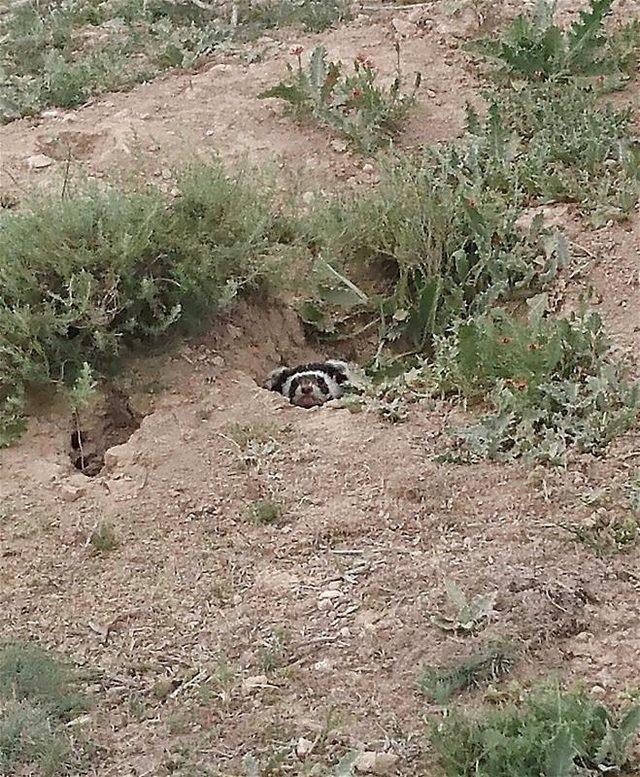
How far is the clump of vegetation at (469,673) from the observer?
269 cm

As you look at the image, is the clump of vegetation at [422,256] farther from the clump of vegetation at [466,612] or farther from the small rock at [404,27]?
the small rock at [404,27]

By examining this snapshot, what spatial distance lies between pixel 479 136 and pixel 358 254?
2.78 ft

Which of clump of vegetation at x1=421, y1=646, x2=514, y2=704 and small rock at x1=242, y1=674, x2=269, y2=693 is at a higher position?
clump of vegetation at x1=421, y1=646, x2=514, y2=704

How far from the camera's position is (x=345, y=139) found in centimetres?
508

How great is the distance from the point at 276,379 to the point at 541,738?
6.24ft

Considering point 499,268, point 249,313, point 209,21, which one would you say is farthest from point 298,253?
point 209,21

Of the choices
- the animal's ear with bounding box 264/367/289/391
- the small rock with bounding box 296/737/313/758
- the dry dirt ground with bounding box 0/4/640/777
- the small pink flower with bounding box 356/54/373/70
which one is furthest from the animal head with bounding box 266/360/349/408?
the small pink flower with bounding box 356/54/373/70

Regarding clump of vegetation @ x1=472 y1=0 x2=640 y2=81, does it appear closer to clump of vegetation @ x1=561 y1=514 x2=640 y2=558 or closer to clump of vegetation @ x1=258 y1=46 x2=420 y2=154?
clump of vegetation @ x1=258 y1=46 x2=420 y2=154

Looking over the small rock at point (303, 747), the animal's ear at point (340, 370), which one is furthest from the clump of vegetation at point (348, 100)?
the small rock at point (303, 747)

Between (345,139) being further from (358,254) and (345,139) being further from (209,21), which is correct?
(209,21)

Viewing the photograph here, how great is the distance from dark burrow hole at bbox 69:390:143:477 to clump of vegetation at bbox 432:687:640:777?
161 cm

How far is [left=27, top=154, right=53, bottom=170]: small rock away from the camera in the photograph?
497 cm

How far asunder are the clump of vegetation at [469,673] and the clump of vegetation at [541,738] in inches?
4.2

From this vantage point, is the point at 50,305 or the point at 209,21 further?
the point at 209,21
